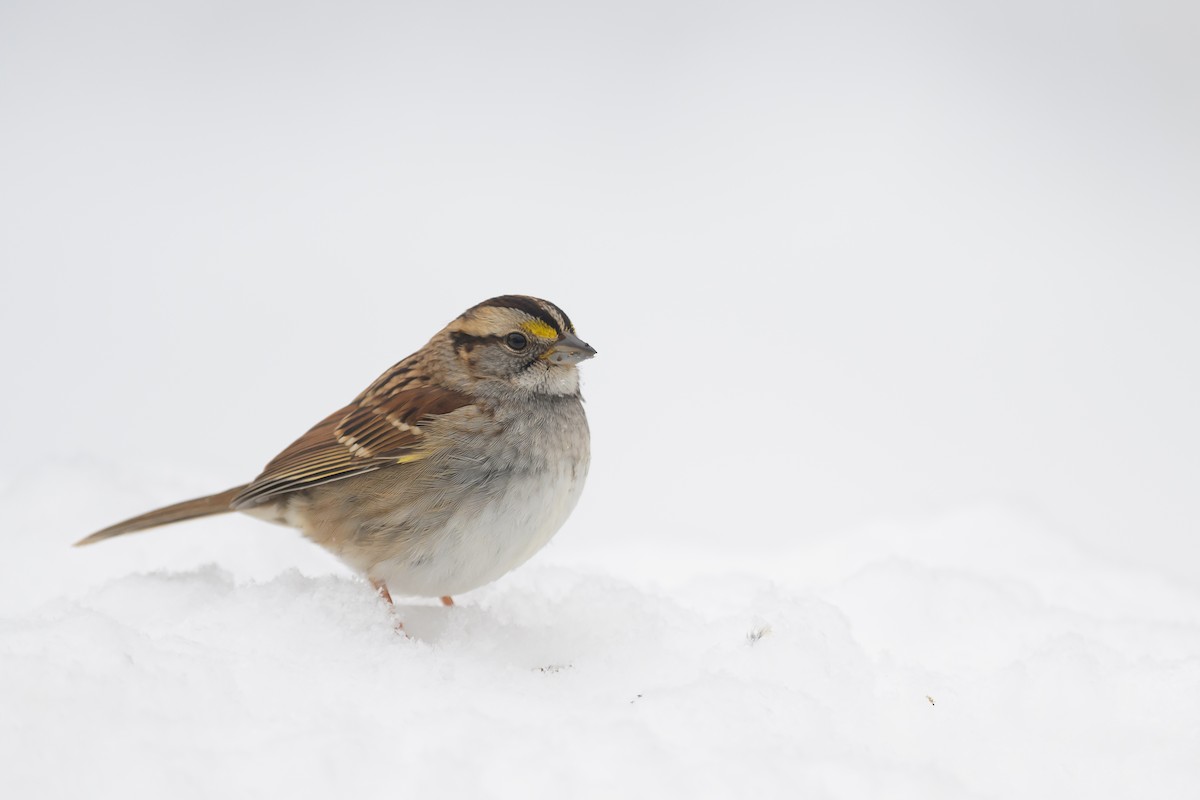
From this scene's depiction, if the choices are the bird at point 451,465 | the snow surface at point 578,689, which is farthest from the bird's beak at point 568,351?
the snow surface at point 578,689

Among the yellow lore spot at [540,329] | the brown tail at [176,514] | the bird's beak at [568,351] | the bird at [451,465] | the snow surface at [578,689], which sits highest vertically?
the yellow lore spot at [540,329]

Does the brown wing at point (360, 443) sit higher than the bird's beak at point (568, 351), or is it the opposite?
the bird's beak at point (568, 351)

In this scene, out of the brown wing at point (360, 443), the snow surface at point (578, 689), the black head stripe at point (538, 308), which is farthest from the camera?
the black head stripe at point (538, 308)

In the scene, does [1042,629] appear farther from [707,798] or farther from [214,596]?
[214,596]

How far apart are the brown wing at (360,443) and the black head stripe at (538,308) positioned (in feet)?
1.08

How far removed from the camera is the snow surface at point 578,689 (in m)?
2.32

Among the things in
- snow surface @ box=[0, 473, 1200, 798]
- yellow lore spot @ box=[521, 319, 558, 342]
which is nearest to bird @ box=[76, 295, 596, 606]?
yellow lore spot @ box=[521, 319, 558, 342]

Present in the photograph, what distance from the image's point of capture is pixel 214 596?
10.8 feet

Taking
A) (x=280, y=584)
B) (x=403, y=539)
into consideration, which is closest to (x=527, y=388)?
(x=403, y=539)

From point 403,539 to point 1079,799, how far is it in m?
1.91

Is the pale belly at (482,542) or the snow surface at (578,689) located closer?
the snow surface at (578,689)

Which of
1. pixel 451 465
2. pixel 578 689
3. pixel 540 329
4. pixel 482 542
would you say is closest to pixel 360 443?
pixel 451 465

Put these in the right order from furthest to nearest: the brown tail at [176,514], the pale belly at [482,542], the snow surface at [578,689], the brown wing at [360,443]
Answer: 1. the brown tail at [176,514]
2. the brown wing at [360,443]
3. the pale belly at [482,542]
4. the snow surface at [578,689]

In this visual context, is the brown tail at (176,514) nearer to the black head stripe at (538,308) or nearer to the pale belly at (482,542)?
the pale belly at (482,542)
